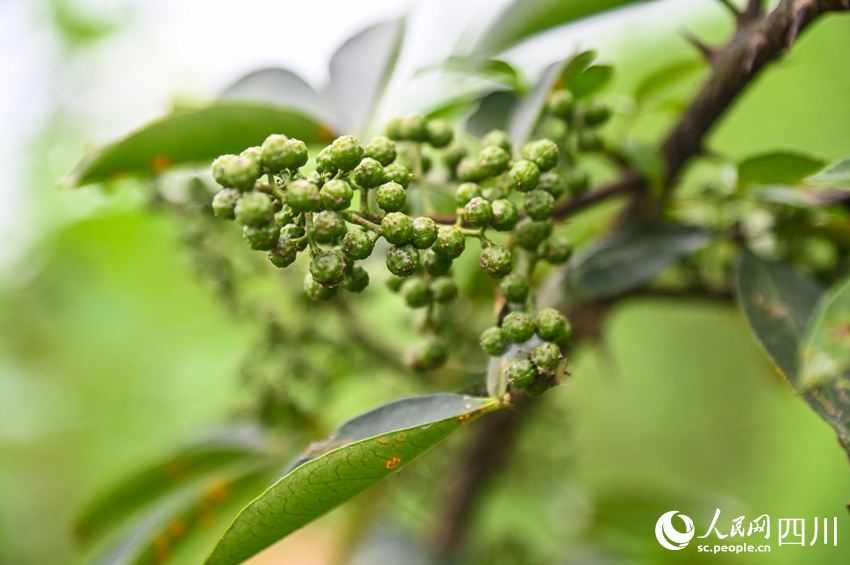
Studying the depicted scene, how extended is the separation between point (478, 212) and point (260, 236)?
0.59 feet

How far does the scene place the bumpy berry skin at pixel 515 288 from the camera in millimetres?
574

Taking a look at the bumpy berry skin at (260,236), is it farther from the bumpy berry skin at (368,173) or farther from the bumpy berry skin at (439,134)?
the bumpy berry skin at (439,134)

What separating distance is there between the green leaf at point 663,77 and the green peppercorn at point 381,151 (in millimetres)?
473

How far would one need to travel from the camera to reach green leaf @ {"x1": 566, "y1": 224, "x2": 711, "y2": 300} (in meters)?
0.75

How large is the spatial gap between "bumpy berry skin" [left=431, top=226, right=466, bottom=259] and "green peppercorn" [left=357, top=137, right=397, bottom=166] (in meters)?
0.08

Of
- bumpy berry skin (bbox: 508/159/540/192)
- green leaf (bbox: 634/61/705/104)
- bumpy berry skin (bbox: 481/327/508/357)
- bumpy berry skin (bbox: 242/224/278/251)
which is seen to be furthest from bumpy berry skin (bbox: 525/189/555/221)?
green leaf (bbox: 634/61/705/104)

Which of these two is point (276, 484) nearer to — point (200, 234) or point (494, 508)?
point (200, 234)

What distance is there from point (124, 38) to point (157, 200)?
1.67 metres

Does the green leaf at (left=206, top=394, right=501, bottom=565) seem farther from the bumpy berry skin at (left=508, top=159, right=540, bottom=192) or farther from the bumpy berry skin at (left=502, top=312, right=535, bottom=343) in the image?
the bumpy berry skin at (left=508, top=159, right=540, bottom=192)

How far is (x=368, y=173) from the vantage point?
1.69 ft
